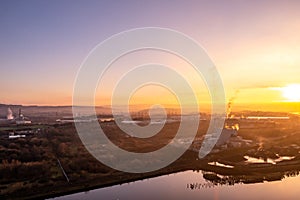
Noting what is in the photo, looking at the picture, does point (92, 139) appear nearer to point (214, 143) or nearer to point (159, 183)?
point (214, 143)

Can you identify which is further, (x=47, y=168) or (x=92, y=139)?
(x=92, y=139)


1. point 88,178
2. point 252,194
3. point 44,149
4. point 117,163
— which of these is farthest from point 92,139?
point 252,194

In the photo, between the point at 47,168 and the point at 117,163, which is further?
the point at 117,163

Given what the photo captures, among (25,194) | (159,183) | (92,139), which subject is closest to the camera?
(25,194)

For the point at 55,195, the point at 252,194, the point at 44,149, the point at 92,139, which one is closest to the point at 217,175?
the point at 252,194

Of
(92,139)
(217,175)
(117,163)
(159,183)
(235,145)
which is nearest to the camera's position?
(159,183)

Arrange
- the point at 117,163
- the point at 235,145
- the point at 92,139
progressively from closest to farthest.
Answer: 1. the point at 117,163
2. the point at 235,145
3. the point at 92,139

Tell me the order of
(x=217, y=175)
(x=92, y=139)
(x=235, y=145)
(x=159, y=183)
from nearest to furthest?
(x=159, y=183) → (x=217, y=175) → (x=235, y=145) → (x=92, y=139)

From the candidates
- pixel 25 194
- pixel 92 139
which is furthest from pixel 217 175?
pixel 92 139

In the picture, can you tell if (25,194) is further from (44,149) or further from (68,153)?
(44,149)
